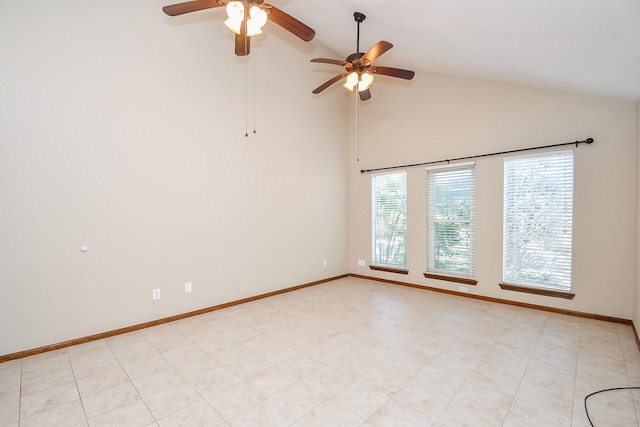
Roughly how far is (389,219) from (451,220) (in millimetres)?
1125

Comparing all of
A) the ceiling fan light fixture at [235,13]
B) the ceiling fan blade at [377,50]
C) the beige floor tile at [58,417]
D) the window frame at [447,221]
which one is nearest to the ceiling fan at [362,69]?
the ceiling fan blade at [377,50]

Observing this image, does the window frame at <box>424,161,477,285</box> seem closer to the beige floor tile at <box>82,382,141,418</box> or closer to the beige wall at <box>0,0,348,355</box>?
the beige wall at <box>0,0,348,355</box>

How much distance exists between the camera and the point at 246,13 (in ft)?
7.52

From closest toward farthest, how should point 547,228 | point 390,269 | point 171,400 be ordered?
point 171,400
point 547,228
point 390,269

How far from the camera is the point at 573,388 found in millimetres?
2238

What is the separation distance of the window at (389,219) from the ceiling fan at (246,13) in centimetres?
341

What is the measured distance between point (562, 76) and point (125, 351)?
5133 mm

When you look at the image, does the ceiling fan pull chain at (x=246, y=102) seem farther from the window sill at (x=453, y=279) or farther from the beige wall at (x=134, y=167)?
the window sill at (x=453, y=279)

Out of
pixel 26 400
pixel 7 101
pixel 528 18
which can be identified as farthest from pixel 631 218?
pixel 7 101

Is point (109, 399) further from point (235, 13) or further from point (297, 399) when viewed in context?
point (235, 13)

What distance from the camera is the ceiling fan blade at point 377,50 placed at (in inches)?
108

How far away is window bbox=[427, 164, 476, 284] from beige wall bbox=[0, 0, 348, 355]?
2269 millimetres

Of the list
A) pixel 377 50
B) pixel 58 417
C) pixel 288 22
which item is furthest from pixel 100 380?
pixel 377 50

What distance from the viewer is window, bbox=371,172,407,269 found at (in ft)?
17.5
